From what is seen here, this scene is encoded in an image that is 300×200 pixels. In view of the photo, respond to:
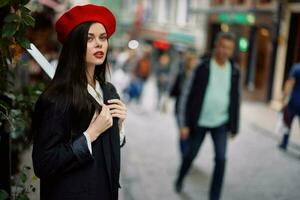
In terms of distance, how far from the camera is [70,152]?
206cm

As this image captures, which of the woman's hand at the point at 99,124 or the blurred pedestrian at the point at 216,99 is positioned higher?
the woman's hand at the point at 99,124

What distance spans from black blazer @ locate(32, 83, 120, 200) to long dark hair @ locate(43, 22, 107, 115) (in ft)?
0.12

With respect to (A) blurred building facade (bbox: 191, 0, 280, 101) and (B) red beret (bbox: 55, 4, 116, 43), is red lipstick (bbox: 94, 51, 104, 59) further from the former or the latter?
(A) blurred building facade (bbox: 191, 0, 280, 101)

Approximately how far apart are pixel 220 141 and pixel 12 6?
2968 millimetres

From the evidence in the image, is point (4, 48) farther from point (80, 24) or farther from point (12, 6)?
point (80, 24)

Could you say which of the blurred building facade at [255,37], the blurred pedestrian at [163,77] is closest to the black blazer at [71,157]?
the blurred pedestrian at [163,77]

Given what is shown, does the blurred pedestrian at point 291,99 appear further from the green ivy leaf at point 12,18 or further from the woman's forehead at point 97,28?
the green ivy leaf at point 12,18

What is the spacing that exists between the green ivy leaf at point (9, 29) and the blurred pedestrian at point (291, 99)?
6.13 metres

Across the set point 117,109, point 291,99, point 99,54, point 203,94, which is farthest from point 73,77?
point 291,99

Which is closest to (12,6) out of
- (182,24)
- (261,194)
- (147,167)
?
(261,194)

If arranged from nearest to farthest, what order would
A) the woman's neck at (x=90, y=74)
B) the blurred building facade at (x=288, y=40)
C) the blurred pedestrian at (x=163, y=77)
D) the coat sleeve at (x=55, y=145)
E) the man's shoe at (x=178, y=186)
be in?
the coat sleeve at (x=55, y=145) < the woman's neck at (x=90, y=74) < the man's shoe at (x=178, y=186) < the blurred pedestrian at (x=163, y=77) < the blurred building facade at (x=288, y=40)

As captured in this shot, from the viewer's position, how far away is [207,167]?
6.77 meters

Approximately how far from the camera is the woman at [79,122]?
2045 mm

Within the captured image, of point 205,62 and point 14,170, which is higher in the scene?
point 205,62
